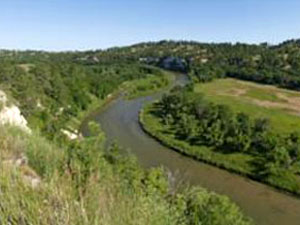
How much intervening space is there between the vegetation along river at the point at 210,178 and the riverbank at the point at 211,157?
522 millimetres

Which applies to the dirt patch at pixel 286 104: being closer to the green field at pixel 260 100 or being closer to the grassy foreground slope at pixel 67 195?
the green field at pixel 260 100

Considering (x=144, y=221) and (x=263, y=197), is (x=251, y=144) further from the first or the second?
(x=144, y=221)

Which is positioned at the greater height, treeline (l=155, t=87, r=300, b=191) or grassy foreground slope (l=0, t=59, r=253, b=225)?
grassy foreground slope (l=0, t=59, r=253, b=225)

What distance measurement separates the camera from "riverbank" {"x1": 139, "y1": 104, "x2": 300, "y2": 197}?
30.7m

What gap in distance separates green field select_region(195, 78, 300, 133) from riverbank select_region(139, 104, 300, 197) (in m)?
11.0

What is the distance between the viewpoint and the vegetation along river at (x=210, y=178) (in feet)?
86.9

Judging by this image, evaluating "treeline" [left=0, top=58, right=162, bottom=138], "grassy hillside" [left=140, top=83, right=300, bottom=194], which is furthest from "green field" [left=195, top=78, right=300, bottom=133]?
"treeline" [left=0, top=58, right=162, bottom=138]

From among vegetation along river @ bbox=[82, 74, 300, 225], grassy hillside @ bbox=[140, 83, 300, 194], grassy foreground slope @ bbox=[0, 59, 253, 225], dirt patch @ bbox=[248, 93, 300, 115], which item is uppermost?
grassy foreground slope @ bbox=[0, 59, 253, 225]

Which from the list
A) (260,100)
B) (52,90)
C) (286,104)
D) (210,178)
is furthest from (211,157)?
(260,100)

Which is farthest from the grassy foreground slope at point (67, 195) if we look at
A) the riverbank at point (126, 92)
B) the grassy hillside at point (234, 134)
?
the riverbank at point (126, 92)

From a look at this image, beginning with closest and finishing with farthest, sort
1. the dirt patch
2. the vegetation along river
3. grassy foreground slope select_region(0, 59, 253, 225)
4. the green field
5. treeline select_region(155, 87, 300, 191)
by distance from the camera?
grassy foreground slope select_region(0, 59, 253, 225), the vegetation along river, treeline select_region(155, 87, 300, 191), the green field, the dirt patch

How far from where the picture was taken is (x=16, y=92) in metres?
48.6

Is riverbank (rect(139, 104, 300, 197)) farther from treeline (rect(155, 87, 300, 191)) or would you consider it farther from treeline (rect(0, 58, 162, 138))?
treeline (rect(0, 58, 162, 138))

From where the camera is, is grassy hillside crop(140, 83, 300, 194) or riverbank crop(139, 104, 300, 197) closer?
riverbank crop(139, 104, 300, 197)
